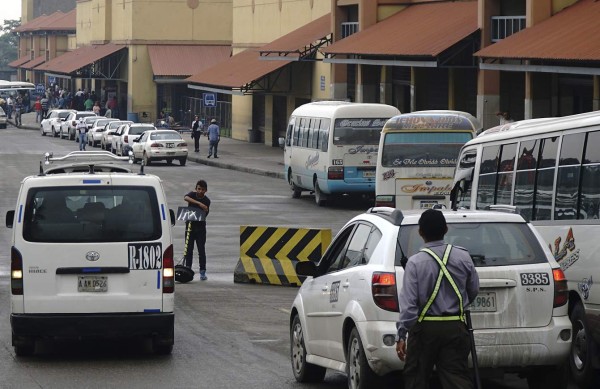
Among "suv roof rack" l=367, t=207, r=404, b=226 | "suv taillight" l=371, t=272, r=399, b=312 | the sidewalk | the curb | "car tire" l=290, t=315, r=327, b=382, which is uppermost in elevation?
"suv roof rack" l=367, t=207, r=404, b=226

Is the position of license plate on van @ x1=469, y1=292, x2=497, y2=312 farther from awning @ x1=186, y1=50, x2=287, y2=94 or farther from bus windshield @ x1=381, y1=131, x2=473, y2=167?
awning @ x1=186, y1=50, x2=287, y2=94

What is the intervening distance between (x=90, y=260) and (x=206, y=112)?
6999 cm

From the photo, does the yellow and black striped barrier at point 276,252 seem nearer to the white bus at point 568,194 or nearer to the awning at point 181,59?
the white bus at point 568,194

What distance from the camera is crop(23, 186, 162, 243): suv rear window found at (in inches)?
539

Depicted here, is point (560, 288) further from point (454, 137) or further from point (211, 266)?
point (454, 137)

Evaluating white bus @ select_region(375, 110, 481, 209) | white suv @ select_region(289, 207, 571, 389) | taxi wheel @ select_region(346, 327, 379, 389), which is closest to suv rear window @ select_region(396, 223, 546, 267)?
white suv @ select_region(289, 207, 571, 389)

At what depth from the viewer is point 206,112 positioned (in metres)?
83.3

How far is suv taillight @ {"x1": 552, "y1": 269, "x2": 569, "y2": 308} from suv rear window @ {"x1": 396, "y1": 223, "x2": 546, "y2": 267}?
15 cm

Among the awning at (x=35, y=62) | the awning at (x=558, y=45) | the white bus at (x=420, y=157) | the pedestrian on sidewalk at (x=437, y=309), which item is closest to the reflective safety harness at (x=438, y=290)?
the pedestrian on sidewalk at (x=437, y=309)

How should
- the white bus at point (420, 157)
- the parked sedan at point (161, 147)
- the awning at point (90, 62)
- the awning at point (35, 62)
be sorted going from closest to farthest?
the white bus at point (420, 157) < the parked sedan at point (161, 147) < the awning at point (90, 62) < the awning at point (35, 62)

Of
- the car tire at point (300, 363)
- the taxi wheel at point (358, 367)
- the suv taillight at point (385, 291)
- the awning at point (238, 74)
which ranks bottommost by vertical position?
the car tire at point (300, 363)

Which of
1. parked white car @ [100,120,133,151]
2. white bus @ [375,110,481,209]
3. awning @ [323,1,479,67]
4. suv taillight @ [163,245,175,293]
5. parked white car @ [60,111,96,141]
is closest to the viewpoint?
suv taillight @ [163,245,175,293]

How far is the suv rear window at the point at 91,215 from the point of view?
44.9ft

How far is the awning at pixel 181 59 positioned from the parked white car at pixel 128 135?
23770 millimetres
